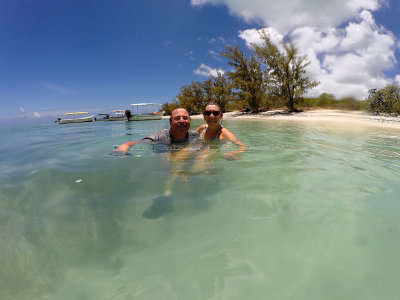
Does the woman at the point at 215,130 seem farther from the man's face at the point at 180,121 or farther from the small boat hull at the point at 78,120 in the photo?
the small boat hull at the point at 78,120

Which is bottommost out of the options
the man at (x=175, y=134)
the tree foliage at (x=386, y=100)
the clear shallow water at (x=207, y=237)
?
the clear shallow water at (x=207, y=237)

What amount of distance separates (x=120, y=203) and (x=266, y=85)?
84.5ft

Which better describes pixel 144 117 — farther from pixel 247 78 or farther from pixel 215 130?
pixel 215 130

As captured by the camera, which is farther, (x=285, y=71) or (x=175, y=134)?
(x=285, y=71)

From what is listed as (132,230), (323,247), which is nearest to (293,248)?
(323,247)

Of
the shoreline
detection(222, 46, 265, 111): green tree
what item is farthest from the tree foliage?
detection(222, 46, 265, 111): green tree

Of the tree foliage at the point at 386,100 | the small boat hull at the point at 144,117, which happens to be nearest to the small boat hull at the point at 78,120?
the small boat hull at the point at 144,117

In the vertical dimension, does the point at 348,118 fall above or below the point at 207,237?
above

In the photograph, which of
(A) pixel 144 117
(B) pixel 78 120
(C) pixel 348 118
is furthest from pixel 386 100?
(B) pixel 78 120

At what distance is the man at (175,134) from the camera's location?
4.08m

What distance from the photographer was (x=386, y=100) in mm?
14789

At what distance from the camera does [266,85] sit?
80.8ft

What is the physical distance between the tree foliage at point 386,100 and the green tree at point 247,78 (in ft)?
40.1

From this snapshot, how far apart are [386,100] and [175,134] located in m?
18.3
